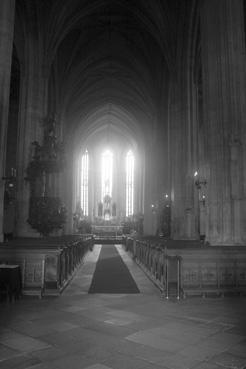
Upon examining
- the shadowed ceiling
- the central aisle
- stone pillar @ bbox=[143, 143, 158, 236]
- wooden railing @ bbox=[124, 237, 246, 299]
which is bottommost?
the central aisle

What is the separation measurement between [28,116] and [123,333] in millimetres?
14108

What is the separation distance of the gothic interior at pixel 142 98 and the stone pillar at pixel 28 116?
0.05 meters

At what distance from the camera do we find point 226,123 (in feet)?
38.6

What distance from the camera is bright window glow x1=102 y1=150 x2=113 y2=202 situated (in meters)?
49.0

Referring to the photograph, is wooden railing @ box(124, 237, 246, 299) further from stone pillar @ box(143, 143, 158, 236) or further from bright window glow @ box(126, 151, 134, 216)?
bright window glow @ box(126, 151, 134, 216)

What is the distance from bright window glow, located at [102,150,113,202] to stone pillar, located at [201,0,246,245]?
36674 mm

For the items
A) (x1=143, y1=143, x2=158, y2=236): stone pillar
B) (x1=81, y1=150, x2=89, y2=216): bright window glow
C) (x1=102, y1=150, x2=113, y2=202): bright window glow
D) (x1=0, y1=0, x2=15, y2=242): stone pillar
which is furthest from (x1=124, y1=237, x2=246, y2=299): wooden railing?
(x1=102, y1=150, x2=113, y2=202): bright window glow

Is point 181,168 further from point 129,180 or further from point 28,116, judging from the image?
point 129,180

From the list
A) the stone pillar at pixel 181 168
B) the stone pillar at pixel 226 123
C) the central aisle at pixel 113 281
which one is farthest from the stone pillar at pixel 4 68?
the stone pillar at pixel 181 168

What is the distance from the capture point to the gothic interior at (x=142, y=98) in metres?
11.7

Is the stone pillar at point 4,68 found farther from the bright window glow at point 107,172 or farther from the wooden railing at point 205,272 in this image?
the bright window glow at point 107,172

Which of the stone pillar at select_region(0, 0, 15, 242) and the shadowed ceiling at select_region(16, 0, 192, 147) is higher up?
the shadowed ceiling at select_region(16, 0, 192, 147)

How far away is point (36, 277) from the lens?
797 centimetres

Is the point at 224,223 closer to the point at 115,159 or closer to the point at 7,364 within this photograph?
the point at 7,364
